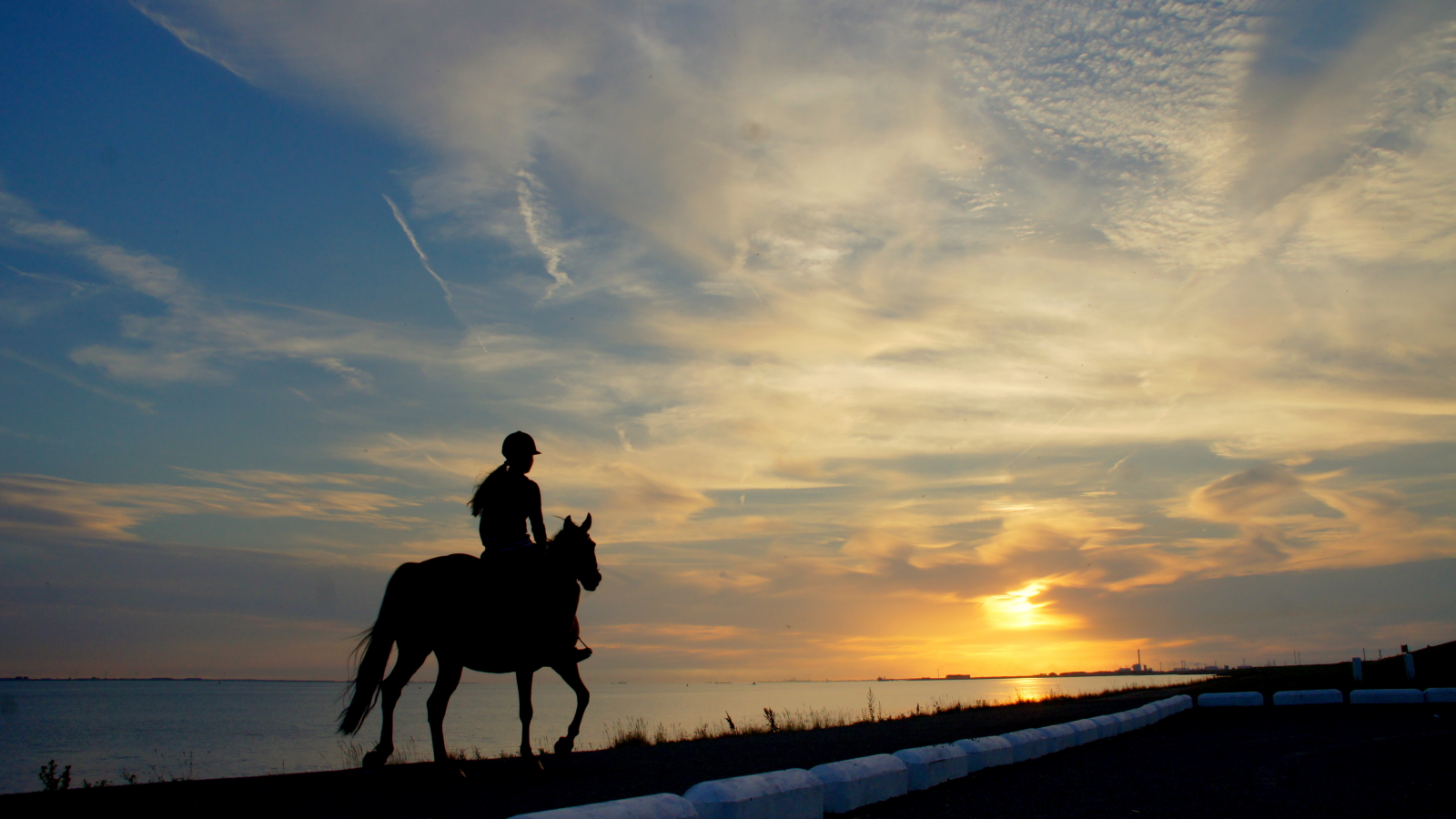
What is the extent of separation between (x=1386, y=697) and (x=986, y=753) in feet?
42.8

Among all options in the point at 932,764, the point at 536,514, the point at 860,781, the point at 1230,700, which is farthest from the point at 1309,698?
the point at 536,514

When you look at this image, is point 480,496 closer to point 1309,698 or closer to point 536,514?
point 536,514

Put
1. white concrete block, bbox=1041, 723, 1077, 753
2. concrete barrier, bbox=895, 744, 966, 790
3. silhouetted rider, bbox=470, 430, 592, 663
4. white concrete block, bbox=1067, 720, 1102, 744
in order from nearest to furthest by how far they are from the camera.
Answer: concrete barrier, bbox=895, 744, 966, 790
silhouetted rider, bbox=470, 430, 592, 663
white concrete block, bbox=1041, 723, 1077, 753
white concrete block, bbox=1067, 720, 1102, 744

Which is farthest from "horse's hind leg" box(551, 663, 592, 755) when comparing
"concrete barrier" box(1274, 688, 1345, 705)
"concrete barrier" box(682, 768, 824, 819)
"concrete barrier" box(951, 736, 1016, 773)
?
"concrete barrier" box(1274, 688, 1345, 705)

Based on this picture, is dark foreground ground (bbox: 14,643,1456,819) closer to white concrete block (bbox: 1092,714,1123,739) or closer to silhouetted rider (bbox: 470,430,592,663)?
white concrete block (bbox: 1092,714,1123,739)

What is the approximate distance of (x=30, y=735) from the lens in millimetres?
61625

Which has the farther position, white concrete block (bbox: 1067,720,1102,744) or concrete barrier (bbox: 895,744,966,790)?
white concrete block (bbox: 1067,720,1102,744)

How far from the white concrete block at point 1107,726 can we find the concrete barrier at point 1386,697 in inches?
291

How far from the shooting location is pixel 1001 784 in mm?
7887

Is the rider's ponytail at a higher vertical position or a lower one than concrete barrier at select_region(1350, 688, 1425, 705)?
higher

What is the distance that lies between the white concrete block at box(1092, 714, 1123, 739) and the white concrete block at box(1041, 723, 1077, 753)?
1178 millimetres

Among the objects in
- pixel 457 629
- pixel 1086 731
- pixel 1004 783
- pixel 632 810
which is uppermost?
pixel 457 629

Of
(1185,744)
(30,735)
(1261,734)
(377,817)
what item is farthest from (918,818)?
(30,735)

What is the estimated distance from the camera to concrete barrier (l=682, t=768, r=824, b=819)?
197 inches
